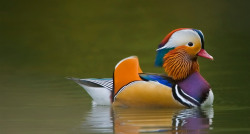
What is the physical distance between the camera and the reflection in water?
7152mm

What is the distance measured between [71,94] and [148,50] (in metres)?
4.81

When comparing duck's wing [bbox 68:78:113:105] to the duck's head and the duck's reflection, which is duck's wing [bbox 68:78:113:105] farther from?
the duck's head

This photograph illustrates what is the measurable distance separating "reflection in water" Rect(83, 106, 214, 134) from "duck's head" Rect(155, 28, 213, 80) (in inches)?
18.0

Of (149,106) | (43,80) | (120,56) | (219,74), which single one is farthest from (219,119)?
(120,56)

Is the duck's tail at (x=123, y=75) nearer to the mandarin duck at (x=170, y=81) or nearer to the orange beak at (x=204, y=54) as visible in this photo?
the mandarin duck at (x=170, y=81)

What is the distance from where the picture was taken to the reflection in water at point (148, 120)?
715 cm

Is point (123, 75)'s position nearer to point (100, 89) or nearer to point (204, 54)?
point (100, 89)

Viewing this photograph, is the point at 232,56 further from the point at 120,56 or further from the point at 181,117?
the point at 181,117

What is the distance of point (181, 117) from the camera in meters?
7.77

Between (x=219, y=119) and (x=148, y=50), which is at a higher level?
(x=148, y=50)

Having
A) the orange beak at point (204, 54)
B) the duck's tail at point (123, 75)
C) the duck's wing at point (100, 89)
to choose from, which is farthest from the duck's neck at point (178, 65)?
the duck's wing at point (100, 89)

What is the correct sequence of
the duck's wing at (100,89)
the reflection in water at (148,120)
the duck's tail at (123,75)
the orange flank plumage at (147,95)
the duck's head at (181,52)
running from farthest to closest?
the duck's wing at (100,89), the duck's tail at (123,75), the duck's head at (181,52), the orange flank plumage at (147,95), the reflection in water at (148,120)

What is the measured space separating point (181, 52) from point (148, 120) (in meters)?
1.05

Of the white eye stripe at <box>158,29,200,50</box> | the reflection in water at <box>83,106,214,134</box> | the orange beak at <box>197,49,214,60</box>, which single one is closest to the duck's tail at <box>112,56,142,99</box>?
the reflection in water at <box>83,106,214,134</box>
